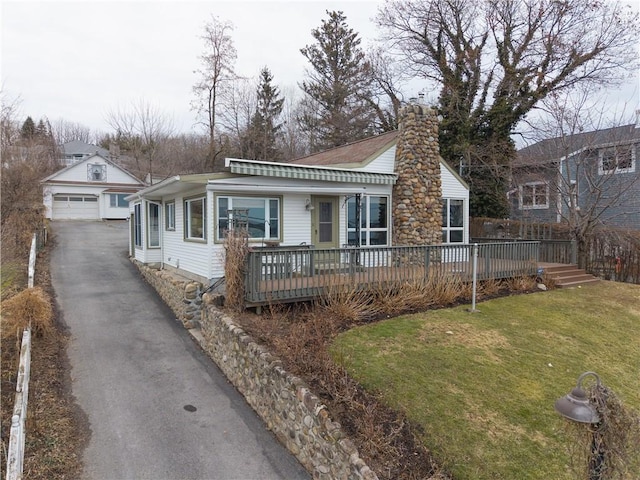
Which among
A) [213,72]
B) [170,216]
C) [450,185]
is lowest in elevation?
[170,216]

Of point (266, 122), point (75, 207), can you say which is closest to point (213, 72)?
point (266, 122)

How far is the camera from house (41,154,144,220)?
1077 inches

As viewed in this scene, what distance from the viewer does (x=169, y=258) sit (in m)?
12.1

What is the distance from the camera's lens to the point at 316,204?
1080cm

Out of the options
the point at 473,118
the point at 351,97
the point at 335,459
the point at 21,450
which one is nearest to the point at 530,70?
the point at 473,118

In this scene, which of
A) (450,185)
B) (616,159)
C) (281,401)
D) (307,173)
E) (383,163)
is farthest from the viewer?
(450,185)

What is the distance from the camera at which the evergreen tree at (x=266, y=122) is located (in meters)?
28.7

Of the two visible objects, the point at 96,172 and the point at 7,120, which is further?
the point at 96,172

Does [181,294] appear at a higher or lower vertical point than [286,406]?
higher

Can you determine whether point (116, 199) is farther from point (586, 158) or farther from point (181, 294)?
point (586, 158)

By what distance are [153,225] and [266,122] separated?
18.2 metres

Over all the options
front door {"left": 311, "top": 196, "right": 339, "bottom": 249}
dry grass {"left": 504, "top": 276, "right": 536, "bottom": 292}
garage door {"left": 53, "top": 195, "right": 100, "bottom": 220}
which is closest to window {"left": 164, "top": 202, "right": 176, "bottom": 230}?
front door {"left": 311, "top": 196, "right": 339, "bottom": 249}

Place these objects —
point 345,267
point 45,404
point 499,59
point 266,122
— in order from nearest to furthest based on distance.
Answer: point 45,404 < point 345,267 < point 499,59 < point 266,122

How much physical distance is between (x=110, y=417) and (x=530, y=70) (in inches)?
910
